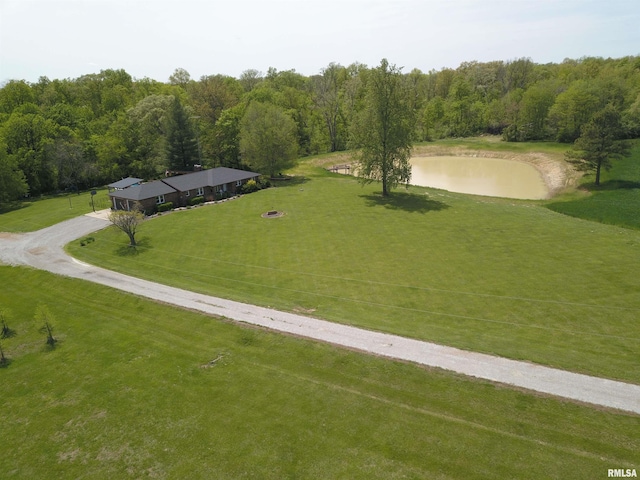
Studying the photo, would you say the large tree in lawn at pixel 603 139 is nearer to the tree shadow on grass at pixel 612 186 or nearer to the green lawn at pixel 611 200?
the tree shadow on grass at pixel 612 186

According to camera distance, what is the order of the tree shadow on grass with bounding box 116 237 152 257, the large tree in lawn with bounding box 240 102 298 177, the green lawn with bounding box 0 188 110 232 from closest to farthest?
the tree shadow on grass with bounding box 116 237 152 257, the green lawn with bounding box 0 188 110 232, the large tree in lawn with bounding box 240 102 298 177

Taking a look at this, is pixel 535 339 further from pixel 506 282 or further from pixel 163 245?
pixel 163 245

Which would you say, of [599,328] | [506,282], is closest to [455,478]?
[599,328]

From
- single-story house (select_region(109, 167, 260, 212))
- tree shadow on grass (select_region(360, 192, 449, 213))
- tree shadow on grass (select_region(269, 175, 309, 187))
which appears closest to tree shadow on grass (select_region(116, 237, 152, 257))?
single-story house (select_region(109, 167, 260, 212))

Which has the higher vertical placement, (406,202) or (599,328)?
(406,202)

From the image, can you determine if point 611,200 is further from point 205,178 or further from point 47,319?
point 47,319

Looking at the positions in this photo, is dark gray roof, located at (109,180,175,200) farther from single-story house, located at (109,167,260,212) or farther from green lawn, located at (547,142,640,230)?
green lawn, located at (547,142,640,230)

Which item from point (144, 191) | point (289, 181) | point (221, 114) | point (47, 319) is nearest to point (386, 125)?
point (289, 181)
